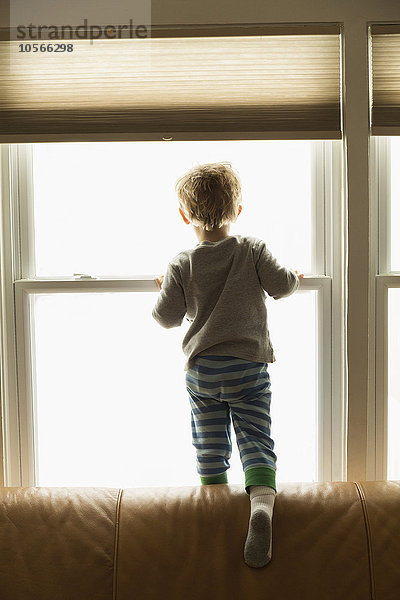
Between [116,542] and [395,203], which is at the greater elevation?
[395,203]

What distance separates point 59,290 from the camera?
6.47 ft

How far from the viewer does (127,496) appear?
169 cm

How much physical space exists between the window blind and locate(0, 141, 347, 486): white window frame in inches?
6.6

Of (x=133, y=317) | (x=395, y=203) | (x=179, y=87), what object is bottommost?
(x=133, y=317)

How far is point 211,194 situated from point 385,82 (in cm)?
69

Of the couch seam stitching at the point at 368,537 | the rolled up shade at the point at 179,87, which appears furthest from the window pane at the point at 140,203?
the couch seam stitching at the point at 368,537

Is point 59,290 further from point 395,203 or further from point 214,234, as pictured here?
point 395,203

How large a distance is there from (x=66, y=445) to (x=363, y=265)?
1.22 meters

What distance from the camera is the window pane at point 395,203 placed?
6.48 feet

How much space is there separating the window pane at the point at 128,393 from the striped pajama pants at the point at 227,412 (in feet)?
0.90

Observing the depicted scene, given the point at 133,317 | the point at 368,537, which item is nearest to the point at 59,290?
the point at 133,317

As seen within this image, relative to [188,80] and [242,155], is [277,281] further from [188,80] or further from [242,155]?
[188,80]

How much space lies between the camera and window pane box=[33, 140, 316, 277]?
199 cm

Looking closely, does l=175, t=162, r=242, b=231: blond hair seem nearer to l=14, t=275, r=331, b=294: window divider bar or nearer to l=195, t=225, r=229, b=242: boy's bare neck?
l=195, t=225, r=229, b=242: boy's bare neck
